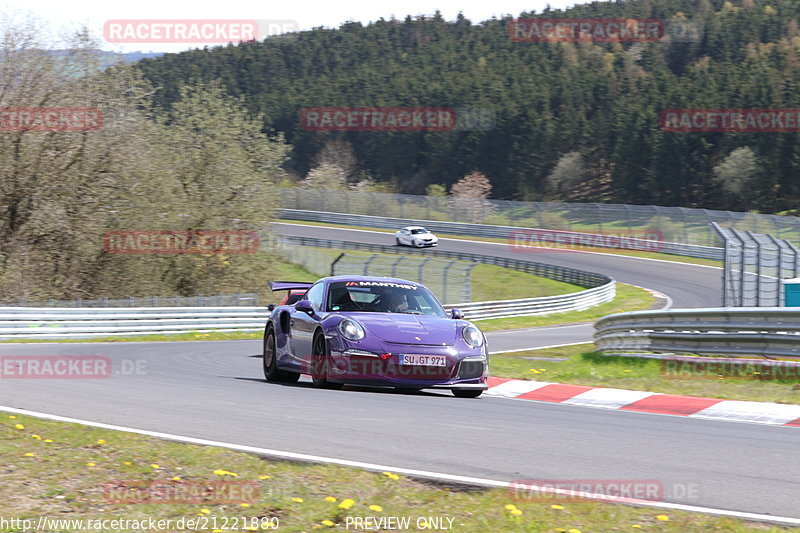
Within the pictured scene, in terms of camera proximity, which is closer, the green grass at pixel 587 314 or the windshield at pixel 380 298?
the windshield at pixel 380 298

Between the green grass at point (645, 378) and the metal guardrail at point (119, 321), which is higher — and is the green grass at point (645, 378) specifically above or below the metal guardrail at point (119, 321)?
above

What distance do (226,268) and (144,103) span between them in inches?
291

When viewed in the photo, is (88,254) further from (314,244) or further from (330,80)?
(330,80)

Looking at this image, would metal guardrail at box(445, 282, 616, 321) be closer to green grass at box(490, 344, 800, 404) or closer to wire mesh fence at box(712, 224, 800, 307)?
wire mesh fence at box(712, 224, 800, 307)

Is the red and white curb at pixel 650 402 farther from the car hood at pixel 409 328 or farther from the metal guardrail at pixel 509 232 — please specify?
the metal guardrail at pixel 509 232

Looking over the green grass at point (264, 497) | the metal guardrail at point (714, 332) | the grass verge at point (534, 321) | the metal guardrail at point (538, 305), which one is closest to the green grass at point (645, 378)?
the metal guardrail at point (714, 332)

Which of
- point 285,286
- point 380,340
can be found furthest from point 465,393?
point 285,286

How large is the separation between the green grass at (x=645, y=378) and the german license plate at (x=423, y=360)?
2701 mm

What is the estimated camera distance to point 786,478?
6.02 m

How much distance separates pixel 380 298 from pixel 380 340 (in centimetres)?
130

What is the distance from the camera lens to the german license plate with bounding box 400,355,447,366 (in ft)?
32.6

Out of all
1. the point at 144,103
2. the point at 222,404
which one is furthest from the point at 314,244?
the point at 222,404

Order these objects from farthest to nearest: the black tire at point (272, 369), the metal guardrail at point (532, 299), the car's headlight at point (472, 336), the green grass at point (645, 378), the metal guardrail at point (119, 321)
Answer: the metal guardrail at point (532, 299) → the metal guardrail at point (119, 321) → the black tire at point (272, 369) → the green grass at point (645, 378) → the car's headlight at point (472, 336)

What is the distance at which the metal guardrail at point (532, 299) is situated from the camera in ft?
112
